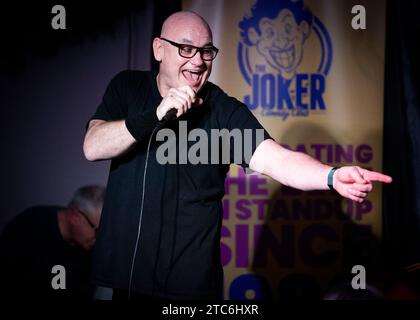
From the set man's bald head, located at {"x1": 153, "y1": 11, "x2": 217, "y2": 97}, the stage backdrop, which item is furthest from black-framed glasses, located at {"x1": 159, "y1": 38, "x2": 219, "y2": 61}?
the stage backdrop

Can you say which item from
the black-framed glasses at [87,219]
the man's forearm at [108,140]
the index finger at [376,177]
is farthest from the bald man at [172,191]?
the black-framed glasses at [87,219]

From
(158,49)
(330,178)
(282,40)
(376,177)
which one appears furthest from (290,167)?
(282,40)

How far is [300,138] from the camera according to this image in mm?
3104

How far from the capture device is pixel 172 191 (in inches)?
66.3

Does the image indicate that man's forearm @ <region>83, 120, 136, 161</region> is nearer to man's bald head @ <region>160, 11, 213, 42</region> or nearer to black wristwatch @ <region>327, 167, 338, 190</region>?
man's bald head @ <region>160, 11, 213, 42</region>

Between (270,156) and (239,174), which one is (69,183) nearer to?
(239,174)

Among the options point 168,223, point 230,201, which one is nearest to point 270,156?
point 168,223

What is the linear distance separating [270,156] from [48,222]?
2007 millimetres

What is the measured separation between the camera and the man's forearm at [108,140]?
1597mm

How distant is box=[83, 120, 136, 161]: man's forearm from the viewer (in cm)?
160

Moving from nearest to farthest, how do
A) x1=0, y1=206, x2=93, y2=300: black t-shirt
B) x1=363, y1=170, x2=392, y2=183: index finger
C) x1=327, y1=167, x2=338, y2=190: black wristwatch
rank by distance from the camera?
1. x1=363, y1=170, x2=392, y2=183: index finger
2. x1=327, y1=167, x2=338, y2=190: black wristwatch
3. x1=0, y1=206, x2=93, y2=300: black t-shirt

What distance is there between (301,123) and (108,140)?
1.75 m

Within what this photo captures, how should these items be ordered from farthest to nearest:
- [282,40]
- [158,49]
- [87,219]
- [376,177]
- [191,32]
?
[87,219] → [282,40] → [158,49] → [191,32] → [376,177]

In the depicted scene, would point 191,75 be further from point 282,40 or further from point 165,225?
point 282,40
